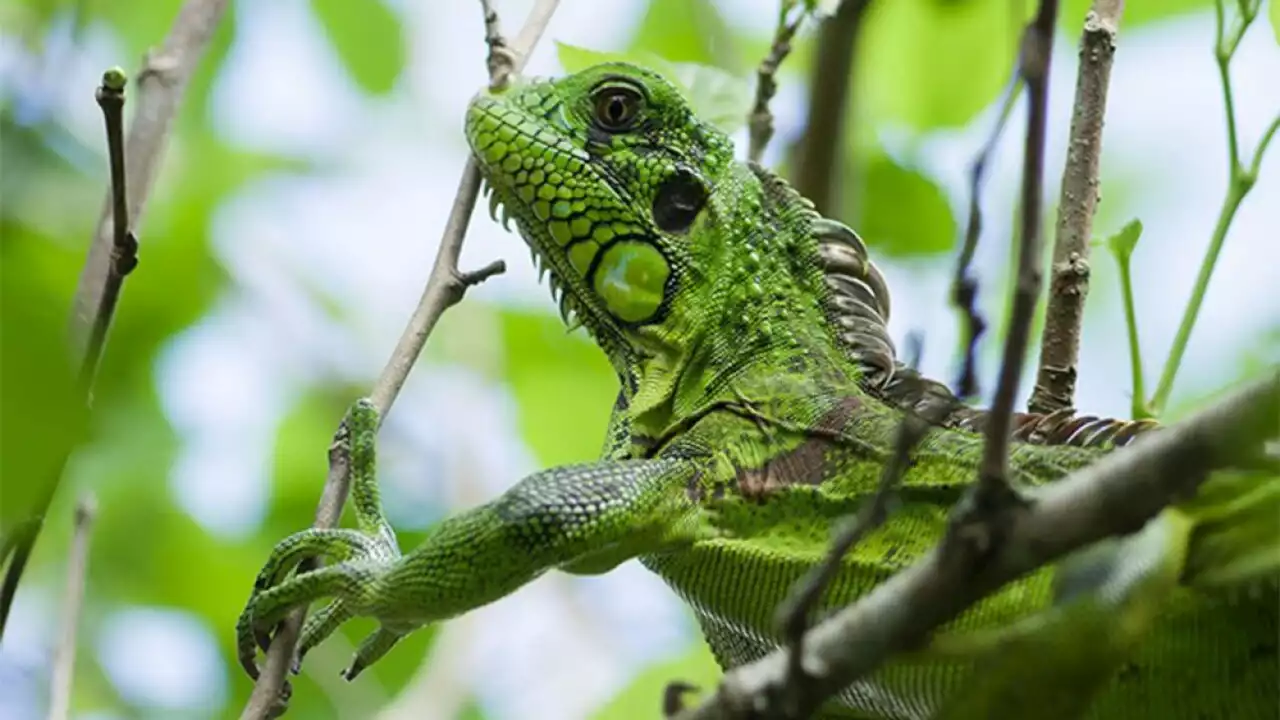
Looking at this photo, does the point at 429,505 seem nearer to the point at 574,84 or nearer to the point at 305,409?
the point at 305,409

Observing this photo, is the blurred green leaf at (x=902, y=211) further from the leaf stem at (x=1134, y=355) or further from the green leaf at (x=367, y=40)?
the green leaf at (x=367, y=40)

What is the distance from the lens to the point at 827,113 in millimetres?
4879

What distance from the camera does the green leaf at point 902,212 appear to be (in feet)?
17.8

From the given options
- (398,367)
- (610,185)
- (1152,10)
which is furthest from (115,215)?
(1152,10)

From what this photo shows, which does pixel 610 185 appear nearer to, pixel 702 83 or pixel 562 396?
pixel 702 83

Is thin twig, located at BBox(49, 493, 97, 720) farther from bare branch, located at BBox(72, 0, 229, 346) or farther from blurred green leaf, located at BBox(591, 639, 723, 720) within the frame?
blurred green leaf, located at BBox(591, 639, 723, 720)

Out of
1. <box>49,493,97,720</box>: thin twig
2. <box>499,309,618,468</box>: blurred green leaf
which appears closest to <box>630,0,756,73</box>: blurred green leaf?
<box>499,309,618,468</box>: blurred green leaf

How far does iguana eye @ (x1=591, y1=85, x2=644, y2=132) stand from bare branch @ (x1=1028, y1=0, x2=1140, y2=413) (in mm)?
1188

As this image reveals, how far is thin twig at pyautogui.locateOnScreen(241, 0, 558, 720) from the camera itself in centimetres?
323

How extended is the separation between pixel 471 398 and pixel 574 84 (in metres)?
3.89

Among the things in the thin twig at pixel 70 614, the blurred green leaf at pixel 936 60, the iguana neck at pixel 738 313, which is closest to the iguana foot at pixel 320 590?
the thin twig at pixel 70 614

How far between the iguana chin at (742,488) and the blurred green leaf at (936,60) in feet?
3.23

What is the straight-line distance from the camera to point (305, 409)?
768 cm

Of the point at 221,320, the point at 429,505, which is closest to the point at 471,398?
the point at 429,505
